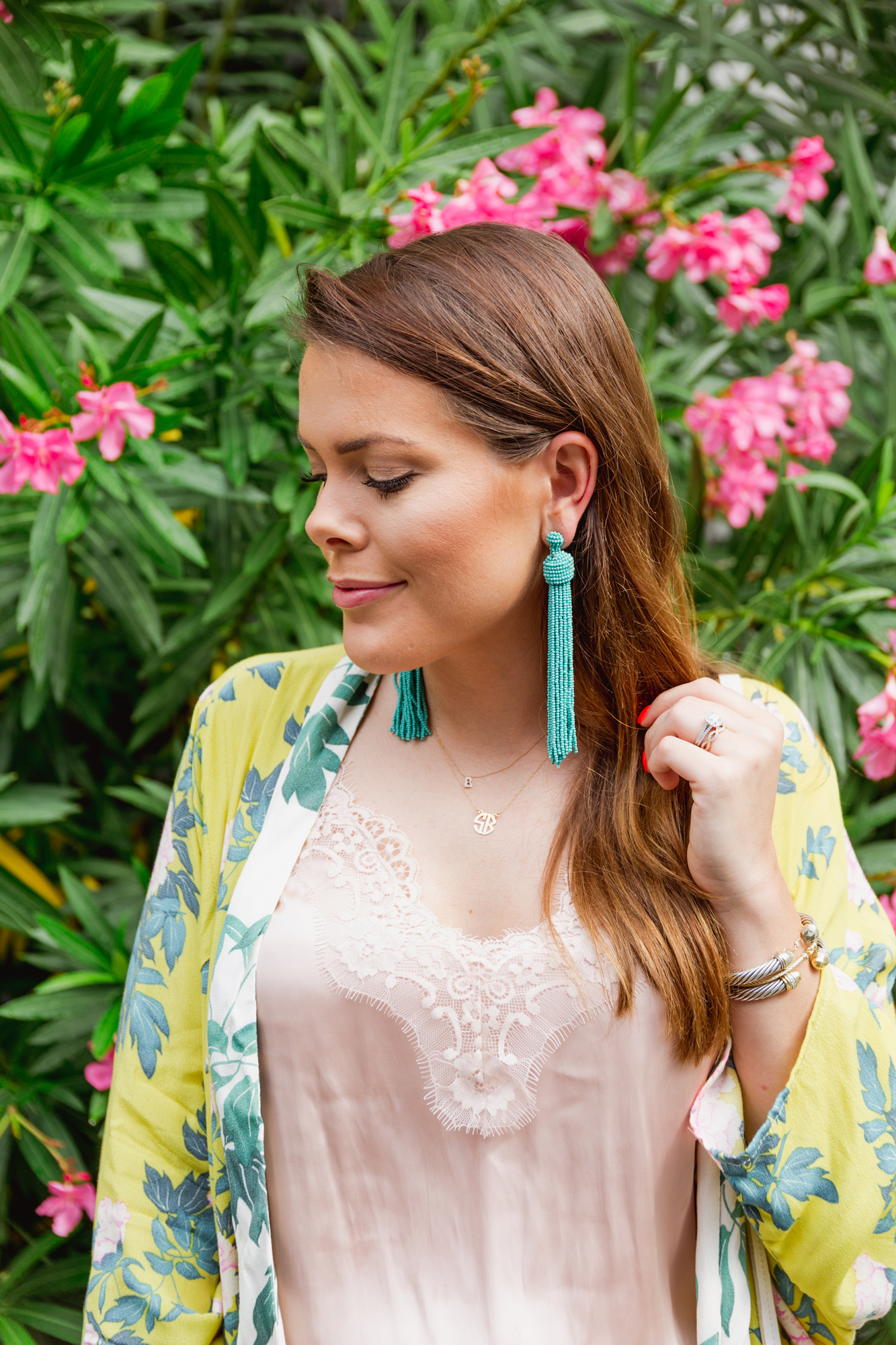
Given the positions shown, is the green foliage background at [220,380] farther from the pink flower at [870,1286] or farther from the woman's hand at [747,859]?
the woman's hand at [747,859]

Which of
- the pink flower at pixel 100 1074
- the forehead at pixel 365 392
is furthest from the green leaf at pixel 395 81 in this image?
the pink flower at pixel 100 1074

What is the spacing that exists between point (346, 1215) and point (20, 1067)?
76 centimetres

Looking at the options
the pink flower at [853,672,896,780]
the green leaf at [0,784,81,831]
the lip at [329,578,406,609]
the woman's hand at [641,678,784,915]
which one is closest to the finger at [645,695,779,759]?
the woman's hand at [641,678,784,915]

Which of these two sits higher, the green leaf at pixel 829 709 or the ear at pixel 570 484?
the ear at pixel 570 484

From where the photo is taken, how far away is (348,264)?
4.98ft

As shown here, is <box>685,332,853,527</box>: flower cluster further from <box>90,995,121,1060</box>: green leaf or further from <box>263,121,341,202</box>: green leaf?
<box>90,995,121,1060</box>: green leaf

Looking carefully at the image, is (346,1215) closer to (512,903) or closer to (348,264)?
(512,903)

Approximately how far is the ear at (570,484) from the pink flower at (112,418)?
0.59 meters

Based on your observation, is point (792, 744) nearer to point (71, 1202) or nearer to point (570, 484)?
point (570, 484)

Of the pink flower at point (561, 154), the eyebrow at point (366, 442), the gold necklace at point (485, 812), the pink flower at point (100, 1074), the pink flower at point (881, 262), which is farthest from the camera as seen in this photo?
the pink flower at point (881, 262)

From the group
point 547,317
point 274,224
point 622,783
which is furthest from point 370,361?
point 274,224

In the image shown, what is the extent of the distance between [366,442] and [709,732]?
1.24 feet

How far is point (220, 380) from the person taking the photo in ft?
5.19

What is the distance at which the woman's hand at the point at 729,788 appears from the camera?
0.88 metres
